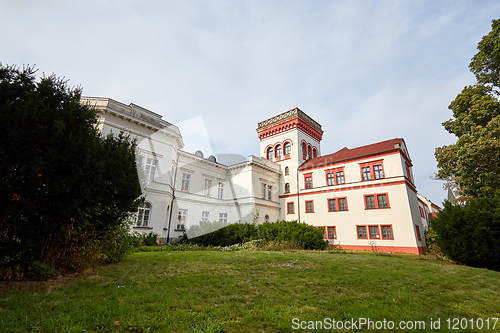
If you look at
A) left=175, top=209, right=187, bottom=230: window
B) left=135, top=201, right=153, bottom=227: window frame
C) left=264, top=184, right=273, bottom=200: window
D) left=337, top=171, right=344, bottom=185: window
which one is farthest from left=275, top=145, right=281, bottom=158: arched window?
left=135, top=201, right=153, bottom=227: window frame

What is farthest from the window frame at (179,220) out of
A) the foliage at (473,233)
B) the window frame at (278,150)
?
the foliage at (473,233)

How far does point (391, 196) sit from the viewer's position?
22047 mm

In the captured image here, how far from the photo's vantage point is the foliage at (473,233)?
1083cm

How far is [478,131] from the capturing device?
1712 centimetres

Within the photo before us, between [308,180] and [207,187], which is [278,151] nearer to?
[308,180]

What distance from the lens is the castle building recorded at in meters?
18.2

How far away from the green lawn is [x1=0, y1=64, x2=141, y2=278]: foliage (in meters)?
0.99

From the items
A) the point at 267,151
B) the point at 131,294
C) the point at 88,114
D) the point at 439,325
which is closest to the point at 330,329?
the point at 439,325

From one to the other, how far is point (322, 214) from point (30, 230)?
25.7m

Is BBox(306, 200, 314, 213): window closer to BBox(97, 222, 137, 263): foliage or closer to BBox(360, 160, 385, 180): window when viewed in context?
BBox(360, 160, 385, 180): window

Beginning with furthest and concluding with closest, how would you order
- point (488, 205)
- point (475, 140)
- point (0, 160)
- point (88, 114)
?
point (475, 140) < point (488, 205) < point (88, 114) < point (0, 160)

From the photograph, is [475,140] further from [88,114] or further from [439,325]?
[88,114]

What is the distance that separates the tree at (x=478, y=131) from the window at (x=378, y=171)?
4891 millimetres

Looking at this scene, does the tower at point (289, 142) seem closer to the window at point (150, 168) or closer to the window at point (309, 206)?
the window at point (309, 206)
